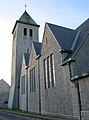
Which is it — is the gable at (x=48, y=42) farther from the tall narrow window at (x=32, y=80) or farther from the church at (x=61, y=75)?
the tall narrow window at (x=32, y=80)

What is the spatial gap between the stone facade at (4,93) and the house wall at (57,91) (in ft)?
98.1

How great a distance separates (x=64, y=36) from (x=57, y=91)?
6235 millimetres

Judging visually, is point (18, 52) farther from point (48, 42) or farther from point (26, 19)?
point (48, 42)

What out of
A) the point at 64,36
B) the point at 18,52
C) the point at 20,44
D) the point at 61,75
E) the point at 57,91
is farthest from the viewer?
the point at 20,44

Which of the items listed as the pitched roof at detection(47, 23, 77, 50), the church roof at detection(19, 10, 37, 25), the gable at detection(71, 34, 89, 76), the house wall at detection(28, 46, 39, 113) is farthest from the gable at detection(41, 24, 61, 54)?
the church roof at detection(19, 10, 37, 25)

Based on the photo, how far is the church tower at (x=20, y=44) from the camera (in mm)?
34469

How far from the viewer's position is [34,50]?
80.8 ft

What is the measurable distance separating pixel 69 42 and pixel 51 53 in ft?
7.87

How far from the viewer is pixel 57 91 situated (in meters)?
15.8

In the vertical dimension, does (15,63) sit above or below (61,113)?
above

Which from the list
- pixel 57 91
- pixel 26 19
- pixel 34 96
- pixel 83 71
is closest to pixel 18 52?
pixel 26 19

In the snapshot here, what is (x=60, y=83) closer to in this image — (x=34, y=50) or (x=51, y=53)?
(x=51, y=53)

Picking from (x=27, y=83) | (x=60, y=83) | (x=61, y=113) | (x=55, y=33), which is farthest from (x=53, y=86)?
(x=27, y=83)

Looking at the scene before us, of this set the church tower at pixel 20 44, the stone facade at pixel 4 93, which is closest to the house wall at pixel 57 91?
the church tower at pixel 20 44
